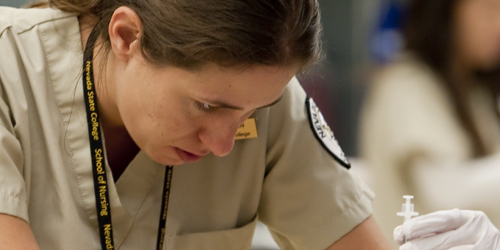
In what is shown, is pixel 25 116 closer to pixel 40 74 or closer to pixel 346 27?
pixel 40 74

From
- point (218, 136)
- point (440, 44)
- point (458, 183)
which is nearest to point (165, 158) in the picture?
point (218, 136)

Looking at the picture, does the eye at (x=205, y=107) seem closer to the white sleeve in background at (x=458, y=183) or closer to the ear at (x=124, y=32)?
the ear at (x=124, y=32)

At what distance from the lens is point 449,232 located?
1333mm

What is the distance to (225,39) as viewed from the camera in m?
1.16

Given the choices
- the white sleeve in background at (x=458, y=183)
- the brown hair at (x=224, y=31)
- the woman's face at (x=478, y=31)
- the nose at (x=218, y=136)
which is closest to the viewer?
the brown hair at (x=224, y=31)

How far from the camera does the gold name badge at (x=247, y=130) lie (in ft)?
5.05

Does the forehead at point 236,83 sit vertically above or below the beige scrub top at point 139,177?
above

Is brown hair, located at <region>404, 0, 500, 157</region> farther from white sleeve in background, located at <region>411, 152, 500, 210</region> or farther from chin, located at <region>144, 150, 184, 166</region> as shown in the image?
chin, located at <region>144, 150, 184, 166</region>

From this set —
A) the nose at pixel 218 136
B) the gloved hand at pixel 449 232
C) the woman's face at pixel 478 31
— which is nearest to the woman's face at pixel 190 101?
the nose at pixel 218 136

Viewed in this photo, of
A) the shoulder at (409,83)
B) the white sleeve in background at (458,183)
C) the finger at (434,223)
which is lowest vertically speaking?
the white sleeve in background at (458,183)

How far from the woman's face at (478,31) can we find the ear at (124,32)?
157 centimetres

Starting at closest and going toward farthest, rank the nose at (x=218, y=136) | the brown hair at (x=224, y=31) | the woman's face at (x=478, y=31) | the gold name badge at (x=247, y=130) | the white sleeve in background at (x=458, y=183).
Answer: the brown hair at (x=224, y=31) → the nose at (x=218, y=136) → the gold name badge at (x=247, y=130) → the white sleeve in background at (x=458, y=183) → the woman's face at (x=478, y=31)

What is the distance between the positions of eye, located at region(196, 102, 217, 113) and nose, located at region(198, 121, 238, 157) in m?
0.03

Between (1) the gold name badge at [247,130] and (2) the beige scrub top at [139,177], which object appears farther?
(1) the gold name badge at [247,130]
